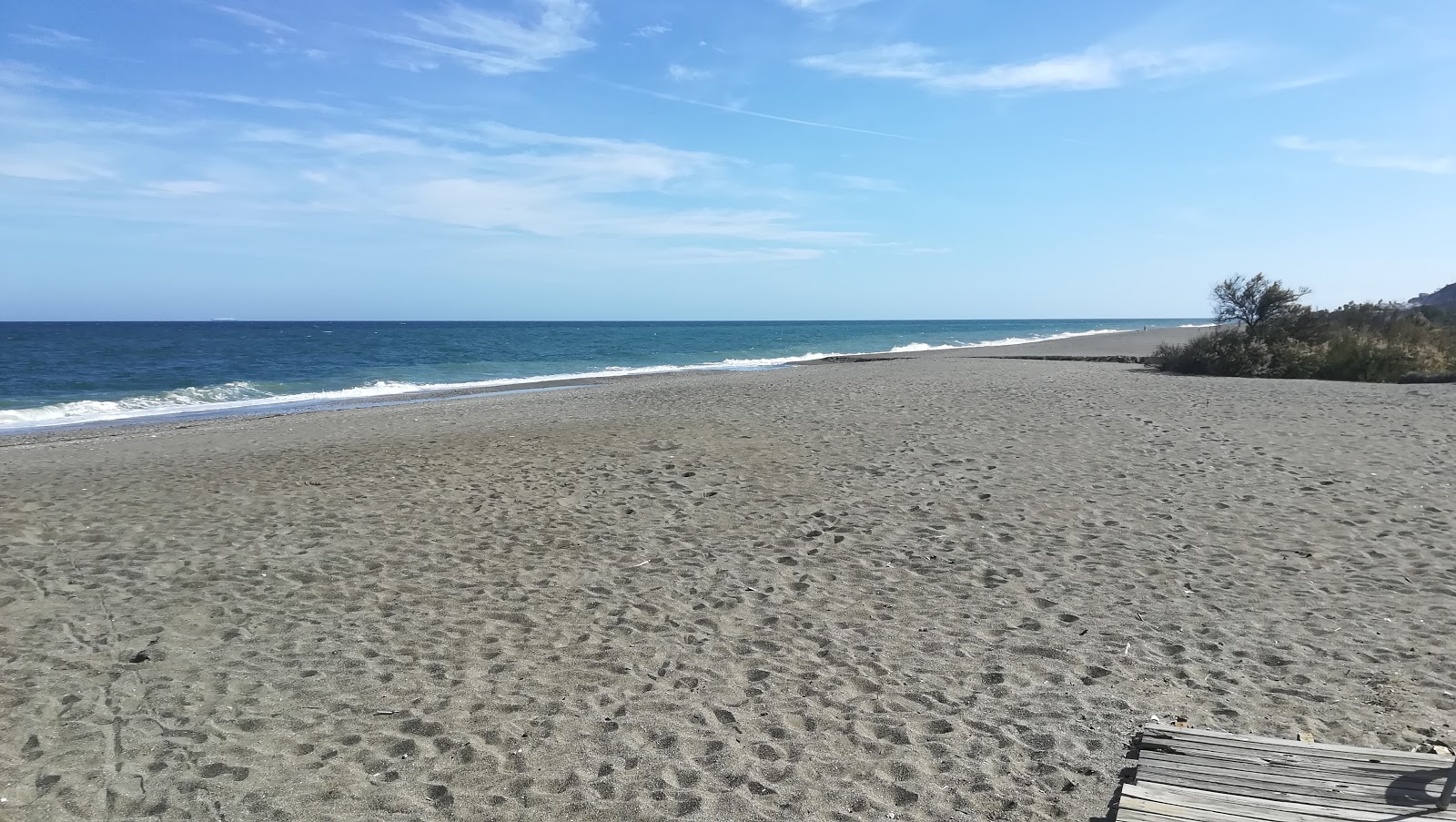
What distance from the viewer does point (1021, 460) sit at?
10.5 meters

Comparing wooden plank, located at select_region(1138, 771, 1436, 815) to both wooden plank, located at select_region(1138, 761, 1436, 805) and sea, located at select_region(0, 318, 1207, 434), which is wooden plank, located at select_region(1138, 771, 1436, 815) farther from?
sea, located at select_region(0, 318, 1207, 434)

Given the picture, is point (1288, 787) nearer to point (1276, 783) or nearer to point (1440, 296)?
point (1276, 783)

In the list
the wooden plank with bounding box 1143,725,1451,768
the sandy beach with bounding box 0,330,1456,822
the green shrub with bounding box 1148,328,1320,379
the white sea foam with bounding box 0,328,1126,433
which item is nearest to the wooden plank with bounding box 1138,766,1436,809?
the wooden plank with bounding box 1143,725,1451,768

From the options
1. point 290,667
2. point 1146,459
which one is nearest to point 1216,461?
point 1146,459

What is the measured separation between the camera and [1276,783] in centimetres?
291

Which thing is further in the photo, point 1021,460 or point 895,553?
point 1021,460

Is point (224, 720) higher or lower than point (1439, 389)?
lower

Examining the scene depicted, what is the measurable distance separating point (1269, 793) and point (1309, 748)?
18.4 inches

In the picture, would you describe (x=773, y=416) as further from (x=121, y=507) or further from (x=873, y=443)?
(x=121, y=507)

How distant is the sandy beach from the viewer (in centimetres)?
394

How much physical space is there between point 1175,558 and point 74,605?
8076mm

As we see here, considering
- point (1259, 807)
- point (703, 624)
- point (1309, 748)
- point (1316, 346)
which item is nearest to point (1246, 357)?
point (1316, 346)

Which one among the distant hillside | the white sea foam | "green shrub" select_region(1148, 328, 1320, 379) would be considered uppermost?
the distant hillside

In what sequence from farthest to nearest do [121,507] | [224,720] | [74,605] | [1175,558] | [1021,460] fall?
[1021,460]
[121,507]
[1175,558]
[74,605]
[224,720]
